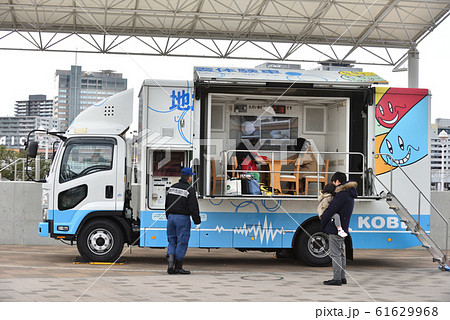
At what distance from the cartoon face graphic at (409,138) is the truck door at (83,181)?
17.0 feet

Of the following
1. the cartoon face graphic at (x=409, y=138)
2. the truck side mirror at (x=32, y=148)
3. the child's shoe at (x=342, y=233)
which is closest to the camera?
the child's shoe at (x=342, y=233)

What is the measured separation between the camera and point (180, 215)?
415 inches

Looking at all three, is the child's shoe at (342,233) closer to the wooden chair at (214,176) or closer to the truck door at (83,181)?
the wooden chair at (214,176)

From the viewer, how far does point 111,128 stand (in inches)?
482

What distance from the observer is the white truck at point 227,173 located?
11.8 meters

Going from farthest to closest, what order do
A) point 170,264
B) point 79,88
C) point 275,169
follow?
1. point 79,88
2. point 275,169
3. point 170,264

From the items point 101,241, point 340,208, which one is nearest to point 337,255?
point 340,208

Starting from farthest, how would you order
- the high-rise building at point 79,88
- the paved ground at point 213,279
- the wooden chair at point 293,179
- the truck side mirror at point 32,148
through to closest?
1. the high-rise building at point 79,88
2. the wooden chair at point 293,179
3. the truck side mirror at point 32,148
4. the paved ground at point 213,279

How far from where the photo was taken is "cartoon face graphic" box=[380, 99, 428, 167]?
39.6 feet

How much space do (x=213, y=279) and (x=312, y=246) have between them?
2707 millimetres

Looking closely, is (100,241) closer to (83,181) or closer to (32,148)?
(83,181)

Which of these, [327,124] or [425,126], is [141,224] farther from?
[425,126]

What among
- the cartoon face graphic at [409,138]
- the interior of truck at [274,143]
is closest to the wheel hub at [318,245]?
the interior of truck at [274,143]

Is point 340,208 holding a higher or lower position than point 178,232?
higher
